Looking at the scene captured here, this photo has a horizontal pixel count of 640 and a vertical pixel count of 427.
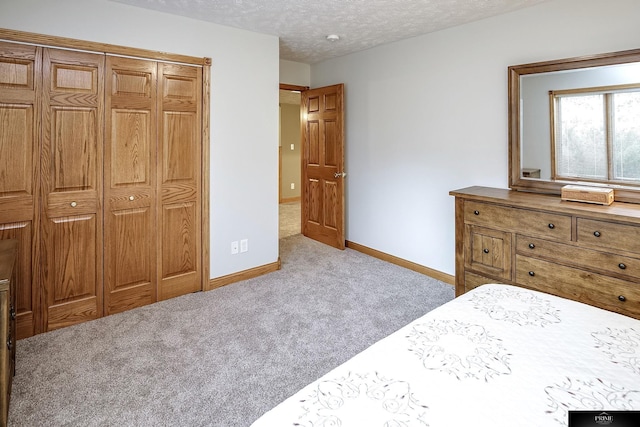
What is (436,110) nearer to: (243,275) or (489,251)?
(489,251)

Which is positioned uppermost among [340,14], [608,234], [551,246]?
[340,14]

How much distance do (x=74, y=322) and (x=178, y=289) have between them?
2.65ft

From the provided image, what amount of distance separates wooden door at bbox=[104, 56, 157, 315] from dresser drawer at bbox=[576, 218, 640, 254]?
3191 mm

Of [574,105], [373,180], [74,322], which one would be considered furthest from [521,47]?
[74,322]

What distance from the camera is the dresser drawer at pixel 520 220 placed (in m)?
2.46

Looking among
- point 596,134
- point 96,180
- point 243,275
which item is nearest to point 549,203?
point 596,134

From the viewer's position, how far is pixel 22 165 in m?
2.53

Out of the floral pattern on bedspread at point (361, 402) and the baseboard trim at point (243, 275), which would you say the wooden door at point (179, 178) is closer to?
the baseboard trim at point (243, 275)

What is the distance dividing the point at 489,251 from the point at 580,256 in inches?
24.1

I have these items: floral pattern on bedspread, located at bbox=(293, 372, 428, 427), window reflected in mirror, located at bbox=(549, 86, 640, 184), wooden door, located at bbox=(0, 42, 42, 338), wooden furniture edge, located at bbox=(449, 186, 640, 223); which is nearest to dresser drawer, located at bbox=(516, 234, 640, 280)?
wooden furniture edge, located at bbox=(449, 186, 640, 223)

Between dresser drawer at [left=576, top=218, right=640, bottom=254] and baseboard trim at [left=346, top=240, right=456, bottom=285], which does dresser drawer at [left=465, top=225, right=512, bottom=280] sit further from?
baseboard trim at [left=346, top=240, right=456, bottom=285]

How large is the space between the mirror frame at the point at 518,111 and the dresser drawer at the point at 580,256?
558 millimetres

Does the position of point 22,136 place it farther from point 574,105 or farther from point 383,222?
point 574,105

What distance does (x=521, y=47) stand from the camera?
302 cm
